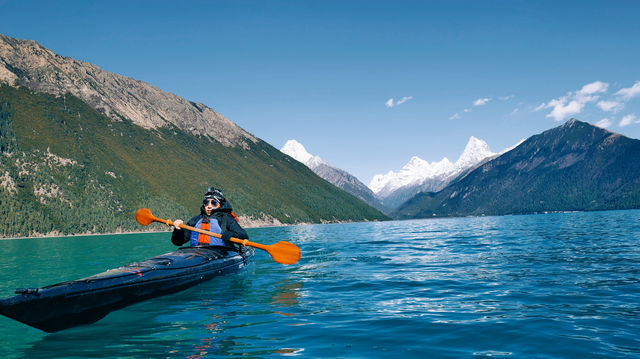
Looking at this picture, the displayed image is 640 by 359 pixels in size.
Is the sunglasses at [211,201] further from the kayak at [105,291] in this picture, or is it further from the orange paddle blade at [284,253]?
the orange paddle blade at [284,253]

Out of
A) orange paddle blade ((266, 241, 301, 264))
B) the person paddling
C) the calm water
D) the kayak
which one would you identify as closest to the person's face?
the person paddling

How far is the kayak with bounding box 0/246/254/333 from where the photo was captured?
8250 mm

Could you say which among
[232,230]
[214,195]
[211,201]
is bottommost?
[232,230]

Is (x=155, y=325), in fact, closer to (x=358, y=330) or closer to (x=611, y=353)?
(x=358, y=330)

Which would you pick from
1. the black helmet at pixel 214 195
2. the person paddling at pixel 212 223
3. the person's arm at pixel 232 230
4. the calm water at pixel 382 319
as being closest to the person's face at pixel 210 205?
the person paddling at pixel 212 223

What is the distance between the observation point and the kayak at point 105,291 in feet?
27.1

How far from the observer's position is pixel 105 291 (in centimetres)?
1012

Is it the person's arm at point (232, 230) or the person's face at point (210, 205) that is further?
the person's face at point (210, 205)

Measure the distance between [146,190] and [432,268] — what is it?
204059 millimetres

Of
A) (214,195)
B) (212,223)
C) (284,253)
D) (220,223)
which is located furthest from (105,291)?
(214,195)

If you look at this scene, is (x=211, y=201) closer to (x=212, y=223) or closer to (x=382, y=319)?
(x=212, y=223)

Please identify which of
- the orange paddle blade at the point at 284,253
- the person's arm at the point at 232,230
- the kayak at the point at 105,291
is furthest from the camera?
the person's arm at the point at 232,230

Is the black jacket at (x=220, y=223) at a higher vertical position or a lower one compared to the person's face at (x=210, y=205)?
lower

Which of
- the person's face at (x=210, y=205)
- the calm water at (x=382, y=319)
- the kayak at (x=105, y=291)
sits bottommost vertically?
the calm water at (x=382, y=319)
